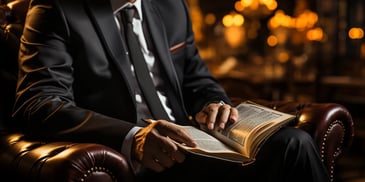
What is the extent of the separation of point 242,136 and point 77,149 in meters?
0.41

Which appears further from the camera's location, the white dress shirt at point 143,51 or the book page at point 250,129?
the white dress shirt at point 143,51

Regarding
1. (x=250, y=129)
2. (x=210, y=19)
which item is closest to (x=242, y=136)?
(x=250, y=129)

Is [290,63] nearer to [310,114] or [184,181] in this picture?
[310,114]

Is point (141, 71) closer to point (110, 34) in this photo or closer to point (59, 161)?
point (110, 34)

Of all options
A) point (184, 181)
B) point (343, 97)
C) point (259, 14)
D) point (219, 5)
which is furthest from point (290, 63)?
point (219, 5)

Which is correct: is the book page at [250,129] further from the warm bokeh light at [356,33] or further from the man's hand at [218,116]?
the warm bokeh light at [356,33]

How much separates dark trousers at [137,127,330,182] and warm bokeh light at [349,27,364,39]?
6.23m

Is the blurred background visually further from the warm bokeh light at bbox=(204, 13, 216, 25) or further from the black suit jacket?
the black suit jacket

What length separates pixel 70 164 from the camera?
1.09 metres

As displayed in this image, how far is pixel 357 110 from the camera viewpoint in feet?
15.4

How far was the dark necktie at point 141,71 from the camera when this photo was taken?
5.14 feet

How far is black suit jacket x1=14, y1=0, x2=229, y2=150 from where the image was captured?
134 cm

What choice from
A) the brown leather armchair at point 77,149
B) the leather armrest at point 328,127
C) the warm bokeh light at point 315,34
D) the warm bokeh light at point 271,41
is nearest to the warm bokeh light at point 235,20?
the warm bokeh light at point 315,34

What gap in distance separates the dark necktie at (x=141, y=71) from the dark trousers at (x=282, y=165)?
0.22 metres
